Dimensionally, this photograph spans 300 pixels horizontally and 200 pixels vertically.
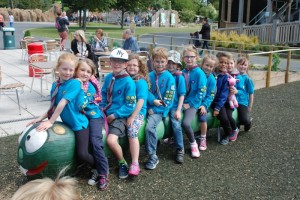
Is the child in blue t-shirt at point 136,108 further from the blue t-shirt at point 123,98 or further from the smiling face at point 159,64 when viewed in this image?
the smiling face at point 159,64

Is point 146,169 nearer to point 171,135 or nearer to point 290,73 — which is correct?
point 171,135

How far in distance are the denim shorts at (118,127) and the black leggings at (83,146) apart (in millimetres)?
376

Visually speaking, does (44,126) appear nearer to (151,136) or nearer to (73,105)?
(73,105)

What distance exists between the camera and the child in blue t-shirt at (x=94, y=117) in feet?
13.2

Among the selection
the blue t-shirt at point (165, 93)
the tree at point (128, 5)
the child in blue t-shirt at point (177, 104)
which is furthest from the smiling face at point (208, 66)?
the tree at point (128, 5)

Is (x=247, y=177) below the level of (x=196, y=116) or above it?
below

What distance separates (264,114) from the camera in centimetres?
732

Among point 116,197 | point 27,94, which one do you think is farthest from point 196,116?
point 27,94

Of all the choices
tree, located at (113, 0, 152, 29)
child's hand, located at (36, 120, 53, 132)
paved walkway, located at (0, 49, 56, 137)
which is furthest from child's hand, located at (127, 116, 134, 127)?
tree, located at (113, 0, 152, 29)

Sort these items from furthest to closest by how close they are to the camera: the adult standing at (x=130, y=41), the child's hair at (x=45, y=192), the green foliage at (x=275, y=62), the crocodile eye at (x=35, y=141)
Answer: the green foliage at (x=275, y=62), the adult standing at (x=130, y=41), the crocodile eye at (x=35, y=141), the child's hair at (x=45, y=192)

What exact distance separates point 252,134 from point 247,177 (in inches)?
70.7

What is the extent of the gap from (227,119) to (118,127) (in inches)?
78.6

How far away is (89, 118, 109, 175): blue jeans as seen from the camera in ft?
13.1

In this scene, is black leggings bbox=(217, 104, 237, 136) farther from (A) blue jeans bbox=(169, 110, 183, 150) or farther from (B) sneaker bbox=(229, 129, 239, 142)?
(A) blue jeans bbox=(169, 110, 183, 150)
